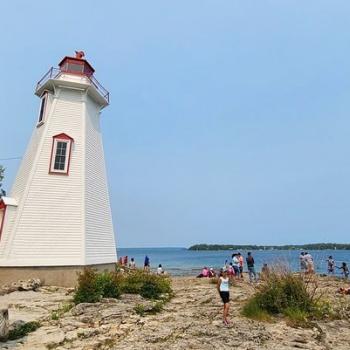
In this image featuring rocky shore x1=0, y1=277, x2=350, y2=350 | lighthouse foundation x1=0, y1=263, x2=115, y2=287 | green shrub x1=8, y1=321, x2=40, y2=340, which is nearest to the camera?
rocky shore x1=0, y1=277, x2=350, y2=350

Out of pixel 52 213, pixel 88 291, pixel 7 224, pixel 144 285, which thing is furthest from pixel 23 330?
pixel 7 224

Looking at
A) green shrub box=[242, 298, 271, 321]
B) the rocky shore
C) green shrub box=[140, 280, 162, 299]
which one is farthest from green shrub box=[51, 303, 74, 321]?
green shrub box=[242, 298, 271, 321]

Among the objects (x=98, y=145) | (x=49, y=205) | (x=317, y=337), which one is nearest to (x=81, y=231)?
(x=49, y=205)

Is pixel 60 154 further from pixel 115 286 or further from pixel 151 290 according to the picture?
pixel 151 290

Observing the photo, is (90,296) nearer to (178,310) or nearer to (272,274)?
(178,310)

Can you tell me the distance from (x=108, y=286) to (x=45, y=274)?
6031mm

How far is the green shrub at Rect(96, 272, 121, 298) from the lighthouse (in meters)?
5.20

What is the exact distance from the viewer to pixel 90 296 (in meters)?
13.3

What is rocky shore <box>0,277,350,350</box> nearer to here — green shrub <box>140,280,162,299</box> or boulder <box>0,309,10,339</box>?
boulder <box>0,309,10,339</box>

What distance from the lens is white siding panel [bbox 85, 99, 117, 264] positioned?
20.3 meters

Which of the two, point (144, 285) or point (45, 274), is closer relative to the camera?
point (144, 285)

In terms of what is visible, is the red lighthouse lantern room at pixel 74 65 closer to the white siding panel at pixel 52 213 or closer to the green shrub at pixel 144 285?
the white siding panel at pixel 52 213

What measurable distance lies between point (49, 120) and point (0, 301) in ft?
34.4

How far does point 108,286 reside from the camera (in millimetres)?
14164
